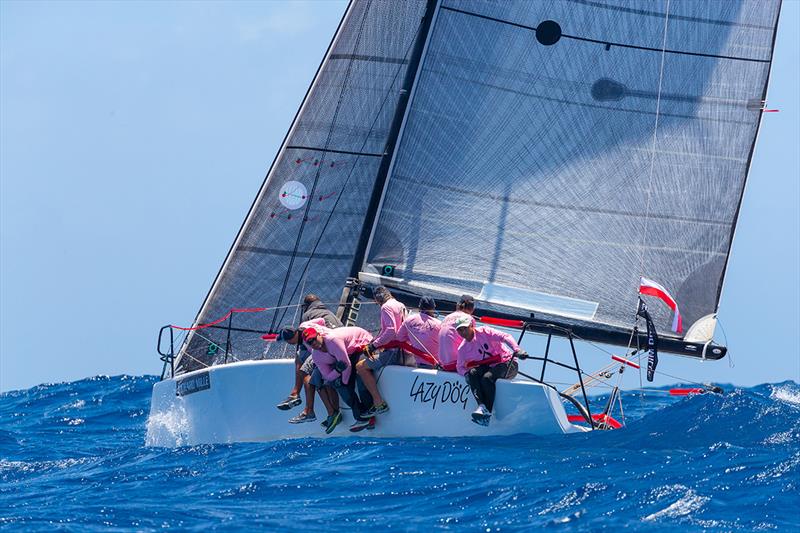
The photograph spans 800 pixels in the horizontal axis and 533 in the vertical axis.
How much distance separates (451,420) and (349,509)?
2.24 meters

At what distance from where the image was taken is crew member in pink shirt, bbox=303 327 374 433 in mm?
10172

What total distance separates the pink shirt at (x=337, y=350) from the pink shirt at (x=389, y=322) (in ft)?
0.60

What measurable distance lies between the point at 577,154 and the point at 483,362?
2.94 metres

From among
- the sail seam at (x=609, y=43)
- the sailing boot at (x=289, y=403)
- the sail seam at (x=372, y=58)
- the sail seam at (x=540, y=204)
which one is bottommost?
the sailing boot at (x=289, y=403)

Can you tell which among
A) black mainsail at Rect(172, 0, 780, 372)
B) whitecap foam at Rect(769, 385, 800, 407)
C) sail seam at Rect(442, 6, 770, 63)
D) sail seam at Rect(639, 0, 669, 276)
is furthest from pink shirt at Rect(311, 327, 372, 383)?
whitecap foam at Rect(769, 385, 800, 407)

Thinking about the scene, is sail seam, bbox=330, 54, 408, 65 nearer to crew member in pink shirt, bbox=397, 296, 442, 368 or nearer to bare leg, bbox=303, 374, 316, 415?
crew member in pink shirt, bbox=397, 296, 442, 368

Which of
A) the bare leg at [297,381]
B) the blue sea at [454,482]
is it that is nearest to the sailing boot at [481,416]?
the blue sea at [454,482]

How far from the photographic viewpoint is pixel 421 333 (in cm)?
1039

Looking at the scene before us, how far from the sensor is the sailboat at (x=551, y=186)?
1166 centimetres

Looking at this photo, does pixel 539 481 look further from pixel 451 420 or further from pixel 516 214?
pixel 516 214

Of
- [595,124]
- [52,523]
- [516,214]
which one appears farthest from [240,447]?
[595,124]

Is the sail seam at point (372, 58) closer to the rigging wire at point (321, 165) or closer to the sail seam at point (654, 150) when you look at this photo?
the rigging wire at point (321, 165)

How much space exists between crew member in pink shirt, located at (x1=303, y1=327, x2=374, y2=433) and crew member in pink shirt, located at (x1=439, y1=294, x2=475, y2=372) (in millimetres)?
730

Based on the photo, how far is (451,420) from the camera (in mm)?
10148
